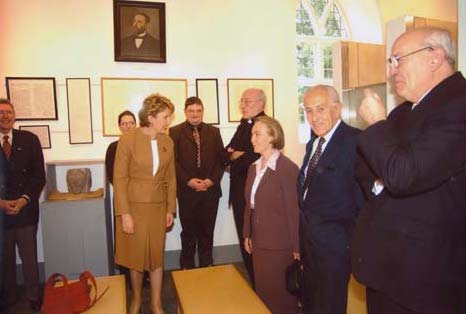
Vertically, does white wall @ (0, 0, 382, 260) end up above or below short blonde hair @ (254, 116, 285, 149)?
above

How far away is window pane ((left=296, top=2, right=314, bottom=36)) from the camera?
5039 millimetres


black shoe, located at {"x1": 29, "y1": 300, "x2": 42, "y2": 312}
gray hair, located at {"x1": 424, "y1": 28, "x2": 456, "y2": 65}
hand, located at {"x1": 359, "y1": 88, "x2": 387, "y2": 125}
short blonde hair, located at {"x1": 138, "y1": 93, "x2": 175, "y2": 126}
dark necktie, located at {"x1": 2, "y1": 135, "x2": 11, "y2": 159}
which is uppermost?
gray hair, located at {"x1": 424, "y1": 28, "x2": 456, "y2": 65}

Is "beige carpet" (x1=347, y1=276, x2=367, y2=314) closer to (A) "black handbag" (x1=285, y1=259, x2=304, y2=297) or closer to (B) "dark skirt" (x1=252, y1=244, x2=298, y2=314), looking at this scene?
(B) "dark skirt" (x1=252, y1=244, x2=298, y2=314)

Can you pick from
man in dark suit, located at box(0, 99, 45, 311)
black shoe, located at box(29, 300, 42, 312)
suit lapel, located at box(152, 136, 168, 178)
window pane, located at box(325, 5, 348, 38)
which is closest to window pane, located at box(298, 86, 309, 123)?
window pane, located at box(325, 5, 348, 38)

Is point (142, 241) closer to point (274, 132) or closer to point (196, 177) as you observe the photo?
point (196, 177)

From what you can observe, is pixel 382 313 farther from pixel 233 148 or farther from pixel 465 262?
pixel 233 148

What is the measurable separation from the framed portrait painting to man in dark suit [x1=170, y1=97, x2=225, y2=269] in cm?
89

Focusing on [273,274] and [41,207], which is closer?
[273,274]

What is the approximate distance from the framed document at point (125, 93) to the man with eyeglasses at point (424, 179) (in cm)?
311

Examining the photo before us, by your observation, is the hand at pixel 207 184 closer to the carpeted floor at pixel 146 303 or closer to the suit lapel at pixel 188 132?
the suit lapel at pixel 188 132

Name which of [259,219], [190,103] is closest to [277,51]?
[190,103]

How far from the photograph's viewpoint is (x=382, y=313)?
137 centimetres

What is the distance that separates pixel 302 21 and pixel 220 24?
4.78 ft

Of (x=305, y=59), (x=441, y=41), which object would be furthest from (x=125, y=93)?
(x=441, y=41)
